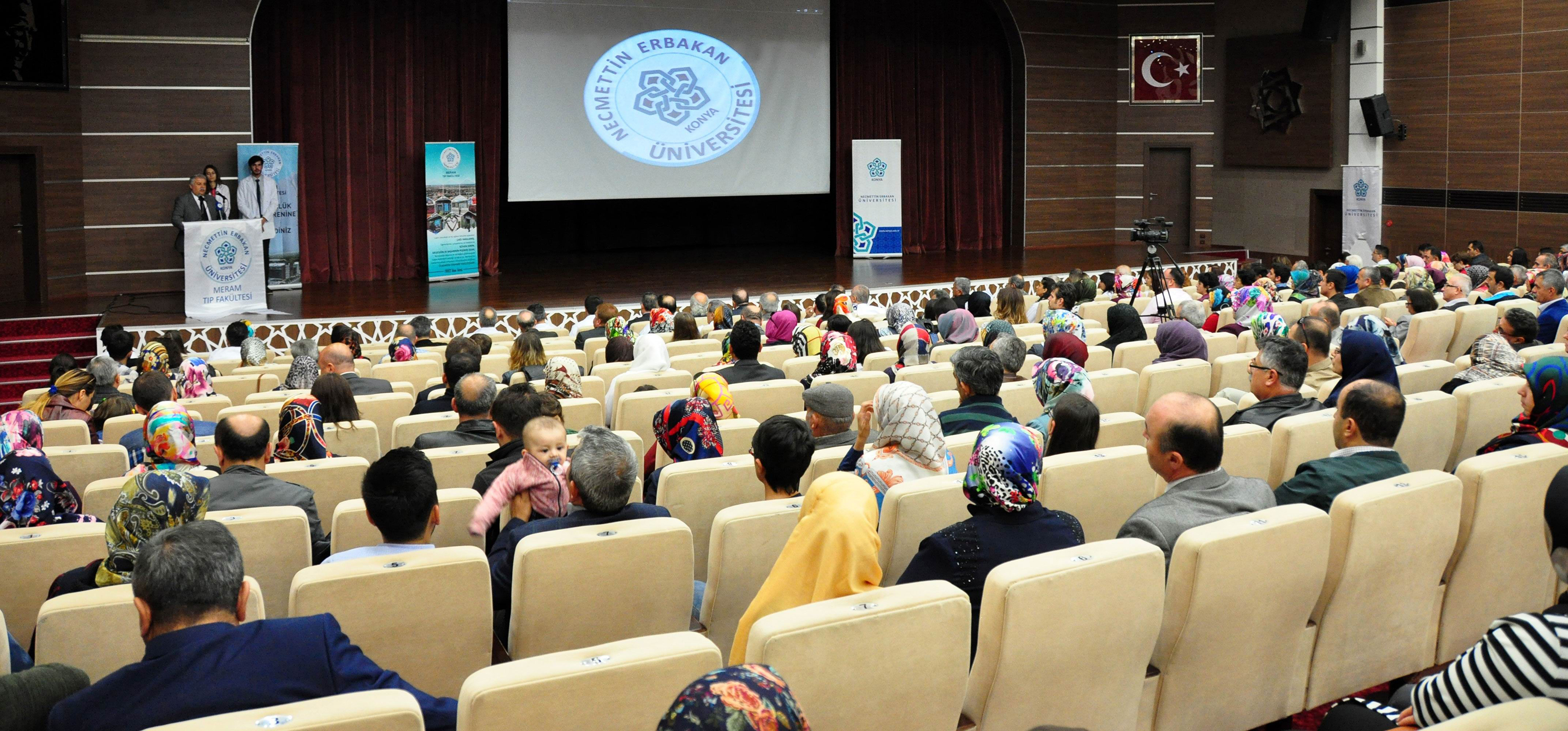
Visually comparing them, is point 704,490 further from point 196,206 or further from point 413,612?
point 196,206

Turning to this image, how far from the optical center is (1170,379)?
537 cm

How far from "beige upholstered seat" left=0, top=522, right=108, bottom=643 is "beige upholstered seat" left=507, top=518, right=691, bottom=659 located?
106 centimetres

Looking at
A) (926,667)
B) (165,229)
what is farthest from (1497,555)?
(165,229)

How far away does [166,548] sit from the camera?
2084 mm

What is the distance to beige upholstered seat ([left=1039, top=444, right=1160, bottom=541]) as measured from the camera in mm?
3309

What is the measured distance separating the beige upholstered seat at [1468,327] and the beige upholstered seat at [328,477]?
19.4ft

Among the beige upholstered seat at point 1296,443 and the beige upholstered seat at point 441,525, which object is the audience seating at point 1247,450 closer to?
the beige upholstered seat at point 1296,443

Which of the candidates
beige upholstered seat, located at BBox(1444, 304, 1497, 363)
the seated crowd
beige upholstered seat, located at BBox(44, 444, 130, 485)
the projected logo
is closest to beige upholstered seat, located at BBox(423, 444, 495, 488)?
the seated crowd

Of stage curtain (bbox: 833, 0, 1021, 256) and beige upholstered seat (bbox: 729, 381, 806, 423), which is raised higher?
stage curtain (bbox: 833, 0, 1021, 256)

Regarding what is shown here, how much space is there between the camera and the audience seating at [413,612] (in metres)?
2.43

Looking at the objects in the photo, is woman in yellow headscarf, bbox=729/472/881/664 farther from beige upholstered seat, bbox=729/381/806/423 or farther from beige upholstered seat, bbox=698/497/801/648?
beige upholstered seat, bbox=729/381/806/423

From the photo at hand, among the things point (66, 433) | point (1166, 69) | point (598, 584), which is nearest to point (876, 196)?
point (1166, 69)

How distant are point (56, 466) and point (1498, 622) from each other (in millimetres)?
4110

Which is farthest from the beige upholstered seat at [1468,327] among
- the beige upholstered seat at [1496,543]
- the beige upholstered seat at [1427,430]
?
the beige upholstered seat at [1496,543]
